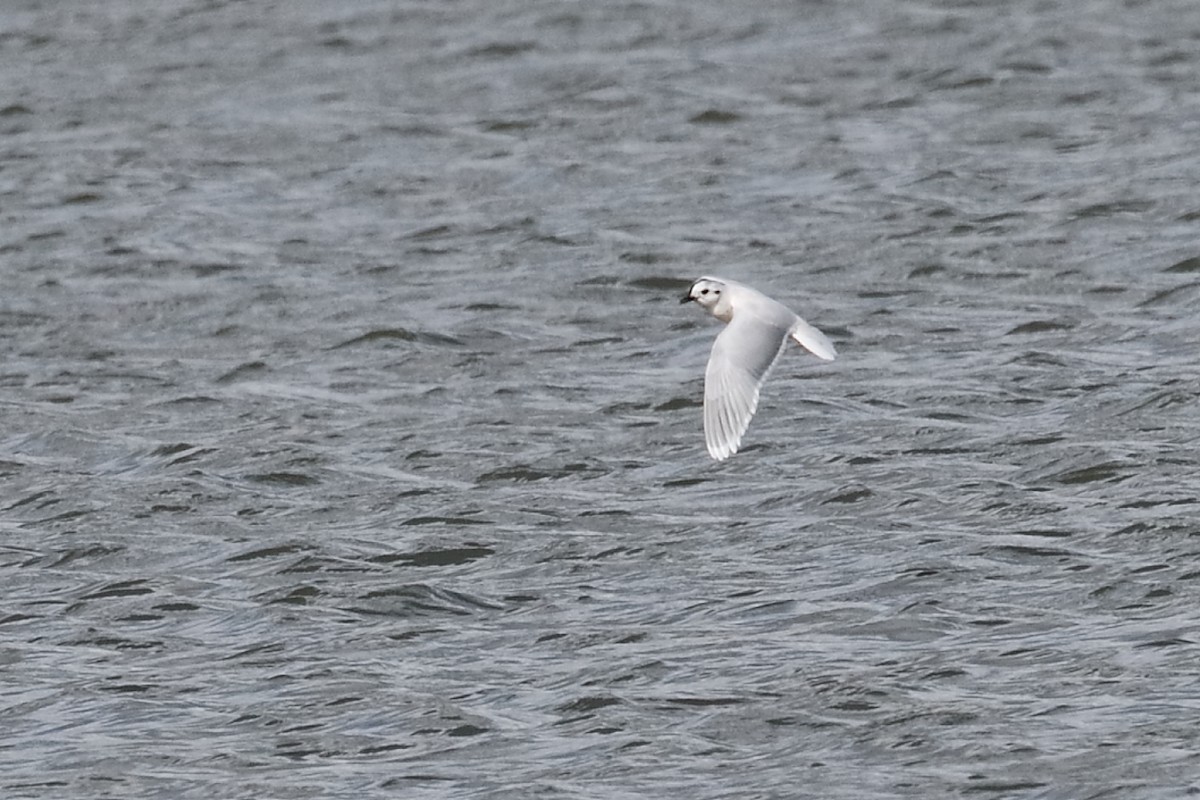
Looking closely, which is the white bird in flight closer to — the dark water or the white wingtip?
the white wingtip

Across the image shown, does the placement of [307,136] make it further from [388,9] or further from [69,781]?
[69,781]

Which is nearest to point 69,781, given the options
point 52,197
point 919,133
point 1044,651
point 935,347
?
point 1044,651

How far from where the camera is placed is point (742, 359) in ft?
31.6

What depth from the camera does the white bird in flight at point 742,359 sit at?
30.9 feet

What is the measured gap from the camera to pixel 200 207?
16375 millimetres

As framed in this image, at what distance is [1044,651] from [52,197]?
9.16 meters

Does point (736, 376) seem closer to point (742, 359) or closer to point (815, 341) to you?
point (742, 359)

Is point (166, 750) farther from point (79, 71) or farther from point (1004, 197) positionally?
point (79, 71)

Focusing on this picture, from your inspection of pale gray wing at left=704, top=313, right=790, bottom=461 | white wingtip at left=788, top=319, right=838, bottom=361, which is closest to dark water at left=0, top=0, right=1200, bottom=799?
pale gray wing at left=704, top=313, right=790, bottom=461

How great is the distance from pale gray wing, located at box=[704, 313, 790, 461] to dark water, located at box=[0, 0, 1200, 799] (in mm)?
719

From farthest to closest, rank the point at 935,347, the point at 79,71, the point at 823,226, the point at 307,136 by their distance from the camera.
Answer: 1. the point at 79,71
2. the point at 307,136
3. the point at 823,226
4. the point at 935,347

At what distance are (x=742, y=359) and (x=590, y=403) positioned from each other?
302 centimetres

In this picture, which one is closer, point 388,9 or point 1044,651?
point 1044,651

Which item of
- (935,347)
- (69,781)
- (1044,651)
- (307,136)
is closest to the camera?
(69,781)
